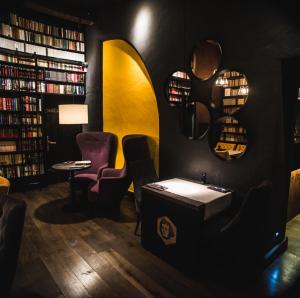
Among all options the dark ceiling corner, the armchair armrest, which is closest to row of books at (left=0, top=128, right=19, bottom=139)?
the armchair armrest

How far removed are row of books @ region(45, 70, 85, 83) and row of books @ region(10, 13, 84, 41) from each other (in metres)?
0.74

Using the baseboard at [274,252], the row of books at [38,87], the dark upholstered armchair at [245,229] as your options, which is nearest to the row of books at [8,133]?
the row of books at [38,87]

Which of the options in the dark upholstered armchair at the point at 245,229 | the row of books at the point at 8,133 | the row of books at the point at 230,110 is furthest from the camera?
the row of books at the point at 8,133

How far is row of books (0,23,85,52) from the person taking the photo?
4.17m

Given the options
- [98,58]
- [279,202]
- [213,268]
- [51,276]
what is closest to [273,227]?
[279,202]

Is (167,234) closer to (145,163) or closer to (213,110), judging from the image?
(145,163)

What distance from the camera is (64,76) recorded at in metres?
4.92

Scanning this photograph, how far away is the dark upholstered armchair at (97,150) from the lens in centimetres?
432

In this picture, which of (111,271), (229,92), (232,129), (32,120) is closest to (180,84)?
(229,92)

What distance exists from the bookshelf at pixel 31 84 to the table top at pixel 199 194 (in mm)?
3112

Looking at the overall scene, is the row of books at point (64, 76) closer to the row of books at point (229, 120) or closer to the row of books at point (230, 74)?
the row of books at point (230, 74)

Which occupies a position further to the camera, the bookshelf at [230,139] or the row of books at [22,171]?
the row of books at [22,171]

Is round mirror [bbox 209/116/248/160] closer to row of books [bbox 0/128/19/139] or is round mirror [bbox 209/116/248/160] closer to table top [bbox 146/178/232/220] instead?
table top [bbox 146/178/232/220]

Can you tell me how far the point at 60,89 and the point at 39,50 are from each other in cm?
79
